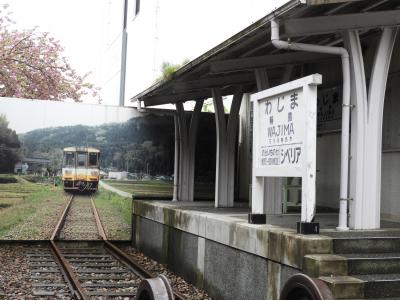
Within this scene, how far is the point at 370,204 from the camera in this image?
249 inches

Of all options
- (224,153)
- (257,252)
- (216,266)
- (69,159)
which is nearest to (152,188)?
(69,159)

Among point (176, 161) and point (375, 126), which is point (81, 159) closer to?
point (176, 161)

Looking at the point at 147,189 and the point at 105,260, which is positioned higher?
the point at 147,189

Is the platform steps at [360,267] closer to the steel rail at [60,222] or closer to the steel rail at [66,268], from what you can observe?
the steel rail at [66,268]

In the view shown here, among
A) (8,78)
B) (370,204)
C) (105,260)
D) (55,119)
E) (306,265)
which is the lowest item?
(105,260)

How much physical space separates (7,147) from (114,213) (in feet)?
10.5

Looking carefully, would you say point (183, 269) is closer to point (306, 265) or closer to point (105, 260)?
point (105, 260)

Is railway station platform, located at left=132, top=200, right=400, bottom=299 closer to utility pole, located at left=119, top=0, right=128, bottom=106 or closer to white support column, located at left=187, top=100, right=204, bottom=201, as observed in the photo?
white support column, located at left=187, top=100, right=204, bottom=201

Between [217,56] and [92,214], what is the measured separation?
24.0 feet

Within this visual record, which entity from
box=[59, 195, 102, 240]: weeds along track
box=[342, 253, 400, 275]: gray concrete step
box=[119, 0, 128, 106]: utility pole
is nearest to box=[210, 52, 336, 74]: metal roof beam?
box=[342, 253, 400, 275]: gray concrete step

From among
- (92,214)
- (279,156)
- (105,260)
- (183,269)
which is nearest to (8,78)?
(92,214)

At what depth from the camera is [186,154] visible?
45.4 ft

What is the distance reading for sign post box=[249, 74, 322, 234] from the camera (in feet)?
18.8

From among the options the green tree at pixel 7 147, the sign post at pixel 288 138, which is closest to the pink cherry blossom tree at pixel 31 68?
the green tree at pixel 7 147
